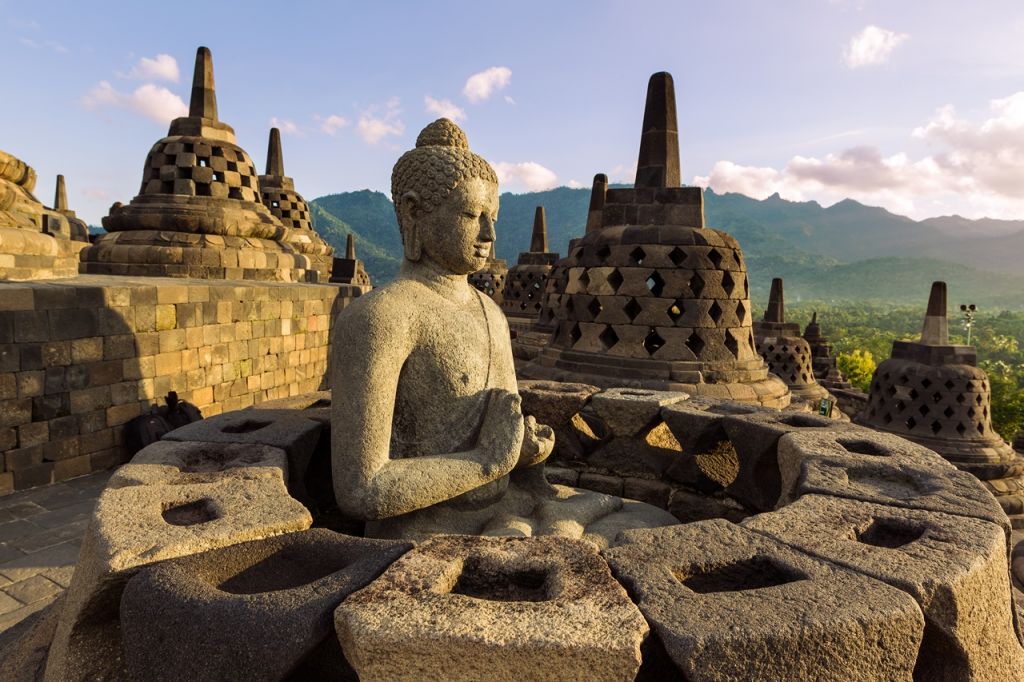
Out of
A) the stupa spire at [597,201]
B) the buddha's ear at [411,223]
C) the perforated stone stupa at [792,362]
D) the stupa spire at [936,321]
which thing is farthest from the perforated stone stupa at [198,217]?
the perforated stone stupa at [792,362]

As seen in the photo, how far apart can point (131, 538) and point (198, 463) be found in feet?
2.71

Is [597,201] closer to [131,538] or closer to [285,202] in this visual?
[285,202]

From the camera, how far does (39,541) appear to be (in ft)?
14.0

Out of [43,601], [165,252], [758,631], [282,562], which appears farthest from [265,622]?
[165,252]

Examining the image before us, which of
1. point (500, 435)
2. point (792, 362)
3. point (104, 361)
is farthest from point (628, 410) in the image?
point (792, 362)

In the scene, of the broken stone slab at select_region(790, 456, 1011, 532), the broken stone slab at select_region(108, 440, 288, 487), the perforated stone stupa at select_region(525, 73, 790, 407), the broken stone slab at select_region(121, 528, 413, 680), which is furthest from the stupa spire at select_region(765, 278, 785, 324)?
the broken stone slab at select_region(121, 528, 413, 680)

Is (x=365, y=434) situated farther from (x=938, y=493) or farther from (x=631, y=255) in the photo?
(x=631, y=255)

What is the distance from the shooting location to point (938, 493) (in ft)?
6.88

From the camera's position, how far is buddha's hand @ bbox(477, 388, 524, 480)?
2.16m

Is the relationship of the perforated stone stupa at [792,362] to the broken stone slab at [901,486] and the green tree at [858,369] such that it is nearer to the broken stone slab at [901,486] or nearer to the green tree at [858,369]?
the broken stone slab at [901,486]

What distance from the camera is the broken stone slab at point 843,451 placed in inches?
94.8

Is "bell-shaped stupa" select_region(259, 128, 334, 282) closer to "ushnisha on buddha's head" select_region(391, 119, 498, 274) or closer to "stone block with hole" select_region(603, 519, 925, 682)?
"ushnisha on buddha's head" select_region(391, 119, 498, 274)

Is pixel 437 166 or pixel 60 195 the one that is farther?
pixel 60 195

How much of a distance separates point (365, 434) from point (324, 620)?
77 cm
